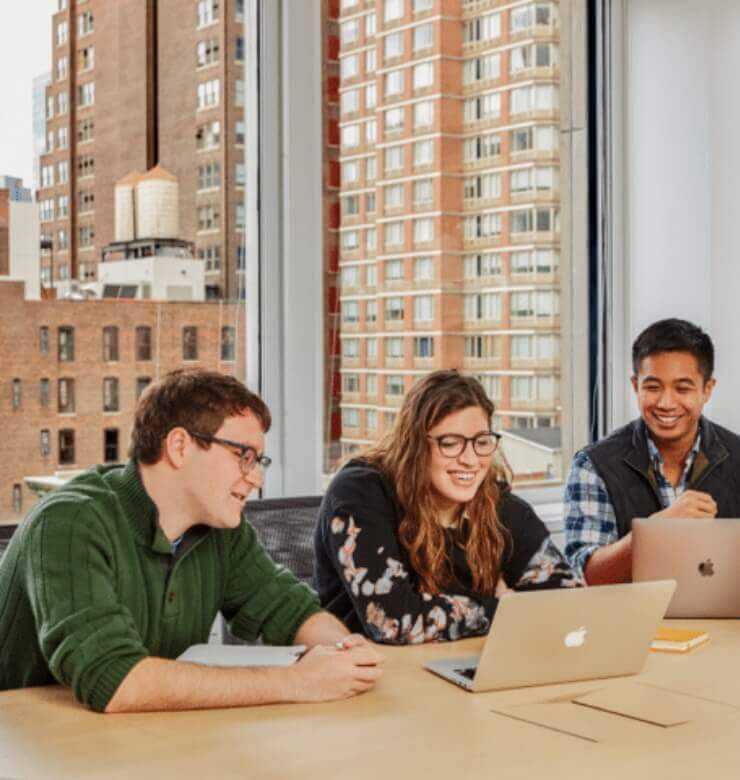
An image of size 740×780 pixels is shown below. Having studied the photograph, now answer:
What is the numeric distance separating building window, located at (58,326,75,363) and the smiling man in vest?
1.44 m

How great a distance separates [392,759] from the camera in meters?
1.79

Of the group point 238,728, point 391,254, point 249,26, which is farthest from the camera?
point 391,254

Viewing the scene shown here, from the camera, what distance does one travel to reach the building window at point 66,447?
12.5 ft

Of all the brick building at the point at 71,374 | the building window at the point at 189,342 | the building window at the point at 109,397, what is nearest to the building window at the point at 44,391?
the brick building at the point at 71,374

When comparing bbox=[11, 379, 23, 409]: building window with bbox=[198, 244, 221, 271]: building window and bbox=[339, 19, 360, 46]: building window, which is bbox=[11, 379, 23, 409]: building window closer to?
bbox=[198, 244, 221, 271]: building window

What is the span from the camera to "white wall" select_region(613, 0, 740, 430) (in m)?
4.96

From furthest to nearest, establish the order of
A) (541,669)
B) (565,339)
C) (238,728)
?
(565,339), (541,669), (238,728)

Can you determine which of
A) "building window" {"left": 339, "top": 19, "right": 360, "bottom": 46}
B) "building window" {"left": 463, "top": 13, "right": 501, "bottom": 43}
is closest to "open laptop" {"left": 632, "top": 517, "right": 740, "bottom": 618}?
"building window" {"left": 339, "top": 19, "right": 360, "bottom": 46}

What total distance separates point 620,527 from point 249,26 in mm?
1914

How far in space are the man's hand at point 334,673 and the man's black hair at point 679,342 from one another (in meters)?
1.54

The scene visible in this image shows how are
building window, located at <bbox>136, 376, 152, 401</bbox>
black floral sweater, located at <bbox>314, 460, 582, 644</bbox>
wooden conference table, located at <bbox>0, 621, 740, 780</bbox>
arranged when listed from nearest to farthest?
wooden conference table, located at <bbox>0, 621, 740, 780</bbox> → black floral sweater, located at <bbox>314, 460, 582, 644</bbox> → building window, located at <bbox>136, 376, 152, 401</bbox>

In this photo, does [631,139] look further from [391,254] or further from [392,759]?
[392,759]

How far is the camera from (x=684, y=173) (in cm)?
504

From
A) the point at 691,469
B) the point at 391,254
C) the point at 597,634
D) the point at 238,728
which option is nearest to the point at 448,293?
the point at 391,254
